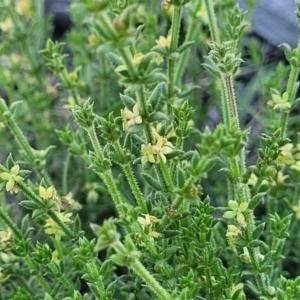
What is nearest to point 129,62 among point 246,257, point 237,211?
point 237,211

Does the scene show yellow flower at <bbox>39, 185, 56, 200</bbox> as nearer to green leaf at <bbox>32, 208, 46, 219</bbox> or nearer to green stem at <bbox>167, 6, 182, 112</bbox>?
green leaf at <bbox>32, 208, 46, 219</bbox>

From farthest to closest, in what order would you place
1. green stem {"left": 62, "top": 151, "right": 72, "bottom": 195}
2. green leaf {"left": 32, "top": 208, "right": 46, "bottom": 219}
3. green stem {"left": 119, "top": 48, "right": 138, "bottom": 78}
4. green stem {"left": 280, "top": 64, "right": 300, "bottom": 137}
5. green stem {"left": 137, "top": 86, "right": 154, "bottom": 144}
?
green stem {"left": 62, "top": 151, "right": 72, "bottom": 195} → green stem {"left": 280, "top": 64, "right": 300, "bottom": 137} → green leaf {"left": 32, "top": 208, "right": 46, "bottom": 219} → green stem {"left": 137, "top": 86, "right": 154, "bottom": 144} → green stem {"left": 119, "top": 48, "right": 138, "bottom": 78}

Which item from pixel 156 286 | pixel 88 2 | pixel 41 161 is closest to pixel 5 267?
pixel 41 161

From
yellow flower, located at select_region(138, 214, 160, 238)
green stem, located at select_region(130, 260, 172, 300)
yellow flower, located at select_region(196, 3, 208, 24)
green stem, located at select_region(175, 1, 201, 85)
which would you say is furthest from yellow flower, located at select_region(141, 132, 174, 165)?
yellow flower, located at select_region(196, 3, 208, 24)

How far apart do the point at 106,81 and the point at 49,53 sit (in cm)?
35

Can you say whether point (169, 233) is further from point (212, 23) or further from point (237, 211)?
point (212, 23)

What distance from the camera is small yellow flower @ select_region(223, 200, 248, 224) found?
108 centimetres

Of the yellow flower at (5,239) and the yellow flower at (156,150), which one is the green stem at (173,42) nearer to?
the yellow flower at (156,150)

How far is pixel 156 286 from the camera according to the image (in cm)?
93

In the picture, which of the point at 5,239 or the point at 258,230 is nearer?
the point at 258,230

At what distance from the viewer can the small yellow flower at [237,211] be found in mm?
1080

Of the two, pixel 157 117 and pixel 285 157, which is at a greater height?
pixel 157 117

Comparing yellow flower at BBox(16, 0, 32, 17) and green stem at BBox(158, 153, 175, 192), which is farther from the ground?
yellow flower at BBox(16, 0, 32, 17)

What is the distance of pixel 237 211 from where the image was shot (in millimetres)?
1094
